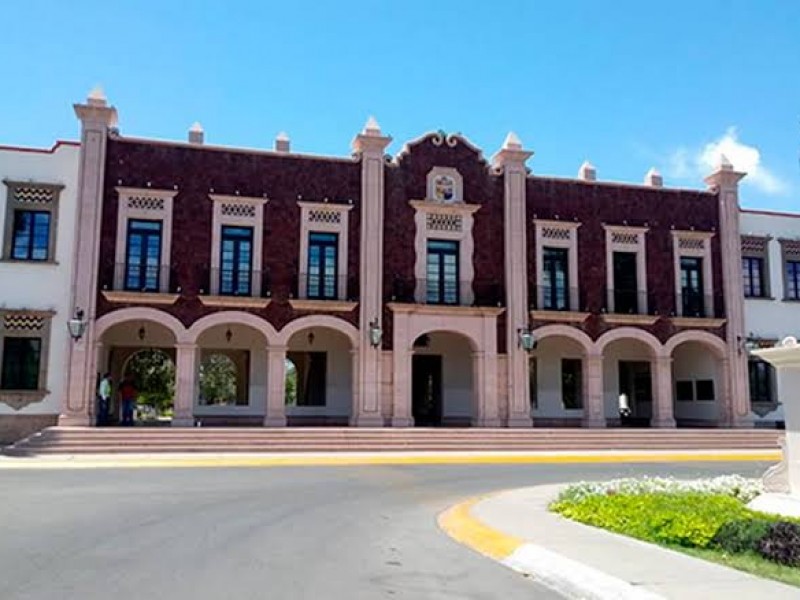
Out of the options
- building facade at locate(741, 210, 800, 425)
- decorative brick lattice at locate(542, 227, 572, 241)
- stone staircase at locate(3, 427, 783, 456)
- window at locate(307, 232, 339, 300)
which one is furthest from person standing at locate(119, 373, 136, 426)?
building facade at locate(741, 210, 800, 425)

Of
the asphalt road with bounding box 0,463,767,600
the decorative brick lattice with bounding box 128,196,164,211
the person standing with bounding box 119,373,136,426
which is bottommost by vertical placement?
the asphalt road with bounding box 0,463,767,600


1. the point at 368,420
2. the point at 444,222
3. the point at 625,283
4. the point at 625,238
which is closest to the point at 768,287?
the point at 625,283

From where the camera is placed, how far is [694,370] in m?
33.0

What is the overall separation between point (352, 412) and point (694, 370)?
14325 millimetres

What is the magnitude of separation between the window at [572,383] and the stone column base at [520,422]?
3.98m

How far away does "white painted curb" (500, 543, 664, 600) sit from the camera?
5.98 m

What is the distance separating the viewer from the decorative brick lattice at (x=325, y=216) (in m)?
28.1

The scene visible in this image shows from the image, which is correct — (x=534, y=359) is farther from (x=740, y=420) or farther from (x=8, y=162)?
(x=8, y=162)

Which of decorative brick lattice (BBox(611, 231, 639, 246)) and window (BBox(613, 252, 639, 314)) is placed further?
decorative brick lattice (BBox(611, 231, 639, 246))

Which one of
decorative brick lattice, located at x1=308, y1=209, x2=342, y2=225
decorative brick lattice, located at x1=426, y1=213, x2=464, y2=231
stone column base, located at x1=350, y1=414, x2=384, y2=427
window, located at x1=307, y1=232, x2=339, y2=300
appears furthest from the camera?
decorative brick lattice, located at x1=426, y1=213, x2=464, y2=231

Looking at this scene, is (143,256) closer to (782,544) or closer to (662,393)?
(662,393)

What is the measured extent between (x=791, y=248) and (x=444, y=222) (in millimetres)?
14458

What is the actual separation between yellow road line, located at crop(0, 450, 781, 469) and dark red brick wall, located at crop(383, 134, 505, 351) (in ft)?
22.6

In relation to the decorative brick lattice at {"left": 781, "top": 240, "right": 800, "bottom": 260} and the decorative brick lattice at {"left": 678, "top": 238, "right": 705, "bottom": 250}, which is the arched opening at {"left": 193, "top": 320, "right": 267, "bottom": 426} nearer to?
the decorative brick lattice at {"left": 678, "top": 238, "right": 705, "bottom": 250}
